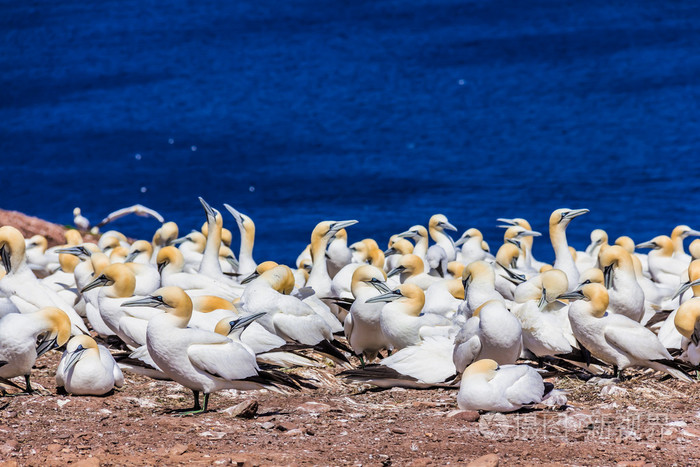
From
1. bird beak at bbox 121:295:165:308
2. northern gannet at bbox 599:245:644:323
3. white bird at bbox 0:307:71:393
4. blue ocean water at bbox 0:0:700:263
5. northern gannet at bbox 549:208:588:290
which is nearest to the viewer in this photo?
bird beak at bbox 121:295:165:308

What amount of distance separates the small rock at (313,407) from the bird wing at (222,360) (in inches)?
→ 14.4

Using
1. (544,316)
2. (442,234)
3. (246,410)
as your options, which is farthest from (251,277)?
(246,410)

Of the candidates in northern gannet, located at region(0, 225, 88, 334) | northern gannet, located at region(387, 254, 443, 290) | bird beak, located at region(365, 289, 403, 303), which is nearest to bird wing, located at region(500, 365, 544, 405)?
bird beak, located at region(365, 289, 403, 303)

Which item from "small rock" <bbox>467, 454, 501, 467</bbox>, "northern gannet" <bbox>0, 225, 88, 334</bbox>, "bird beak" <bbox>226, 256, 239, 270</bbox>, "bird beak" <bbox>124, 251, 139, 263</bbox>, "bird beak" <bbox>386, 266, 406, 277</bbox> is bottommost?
"small rock" <bbox>467, 454, 501, 467</bbox>

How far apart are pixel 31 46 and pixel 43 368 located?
44060 mm

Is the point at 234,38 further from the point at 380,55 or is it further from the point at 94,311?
the point at 94,311

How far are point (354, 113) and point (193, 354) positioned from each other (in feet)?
112

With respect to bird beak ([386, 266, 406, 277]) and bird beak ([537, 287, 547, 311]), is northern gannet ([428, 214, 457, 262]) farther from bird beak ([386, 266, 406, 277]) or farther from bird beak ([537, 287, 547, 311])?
bird beak ([537, 287, 547, 311])

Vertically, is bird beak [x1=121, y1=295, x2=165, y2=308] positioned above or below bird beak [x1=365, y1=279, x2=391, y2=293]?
below

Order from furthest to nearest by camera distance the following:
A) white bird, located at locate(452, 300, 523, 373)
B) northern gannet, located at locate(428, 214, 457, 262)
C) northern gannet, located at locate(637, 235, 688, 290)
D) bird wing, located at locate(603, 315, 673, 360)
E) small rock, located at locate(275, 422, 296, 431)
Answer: northern gannet, located at locate(428, 214, 457, 262) → northern gannet, located at locate(637, 235, 688, 290) → bird wing, located at locate(603, 315, 673, 360) → white bird, located at locate(452, 300, 523, 373) → small rock, located at locate(275, 422, 296, 431)

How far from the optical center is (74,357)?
21.4 feet

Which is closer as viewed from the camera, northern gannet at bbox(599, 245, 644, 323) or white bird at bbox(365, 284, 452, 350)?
white bird at bbox(365, 284, 452, 350)

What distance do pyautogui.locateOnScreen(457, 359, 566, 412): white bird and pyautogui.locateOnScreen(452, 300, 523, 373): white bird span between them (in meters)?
0.61

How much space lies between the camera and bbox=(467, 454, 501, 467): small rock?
4891 millimetres
